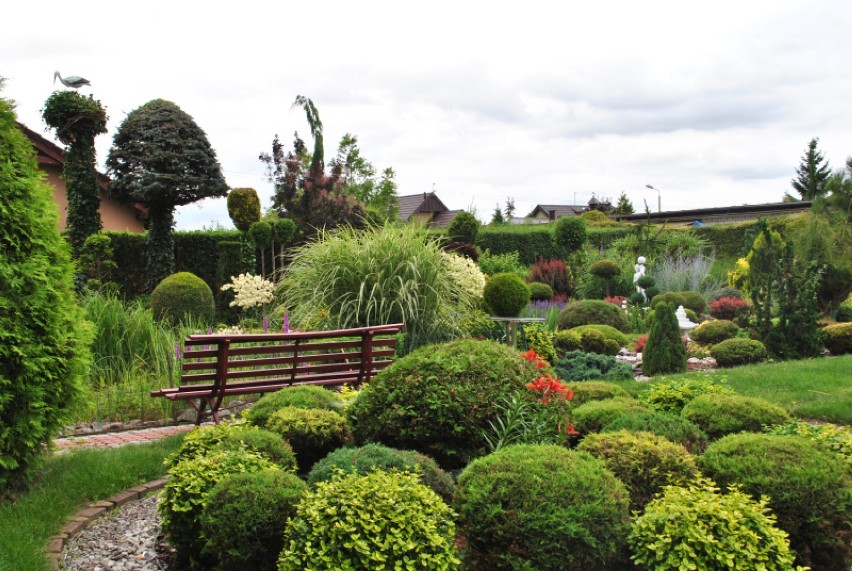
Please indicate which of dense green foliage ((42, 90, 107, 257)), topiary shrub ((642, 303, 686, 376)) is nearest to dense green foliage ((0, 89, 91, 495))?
topiary shrub ((642, 303, 686, 376))

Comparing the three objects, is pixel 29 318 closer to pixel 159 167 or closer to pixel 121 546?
pixel 121 546

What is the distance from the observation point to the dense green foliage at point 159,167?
600 inches

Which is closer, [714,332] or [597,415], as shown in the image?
[597,415]

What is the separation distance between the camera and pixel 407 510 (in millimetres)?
2691

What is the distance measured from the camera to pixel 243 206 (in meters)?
14.8

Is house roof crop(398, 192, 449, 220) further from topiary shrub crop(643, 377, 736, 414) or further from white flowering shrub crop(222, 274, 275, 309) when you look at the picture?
topiary shrub crop(643, 377, 736, 414)

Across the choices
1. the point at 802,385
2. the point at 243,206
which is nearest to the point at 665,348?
the point at 802,385

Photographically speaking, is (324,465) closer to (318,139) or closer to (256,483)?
(256,483)

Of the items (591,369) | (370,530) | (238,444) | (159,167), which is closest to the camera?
(370,530)

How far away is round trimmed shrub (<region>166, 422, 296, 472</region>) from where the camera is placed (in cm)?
358

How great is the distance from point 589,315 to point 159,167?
31.1ft

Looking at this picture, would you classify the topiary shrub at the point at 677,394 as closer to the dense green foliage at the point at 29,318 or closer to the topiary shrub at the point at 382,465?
the topiary shrub at the point at 382,465

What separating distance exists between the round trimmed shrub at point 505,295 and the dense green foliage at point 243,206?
673cm

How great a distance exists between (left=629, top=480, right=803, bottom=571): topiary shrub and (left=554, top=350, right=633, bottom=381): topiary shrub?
16.6 ft
